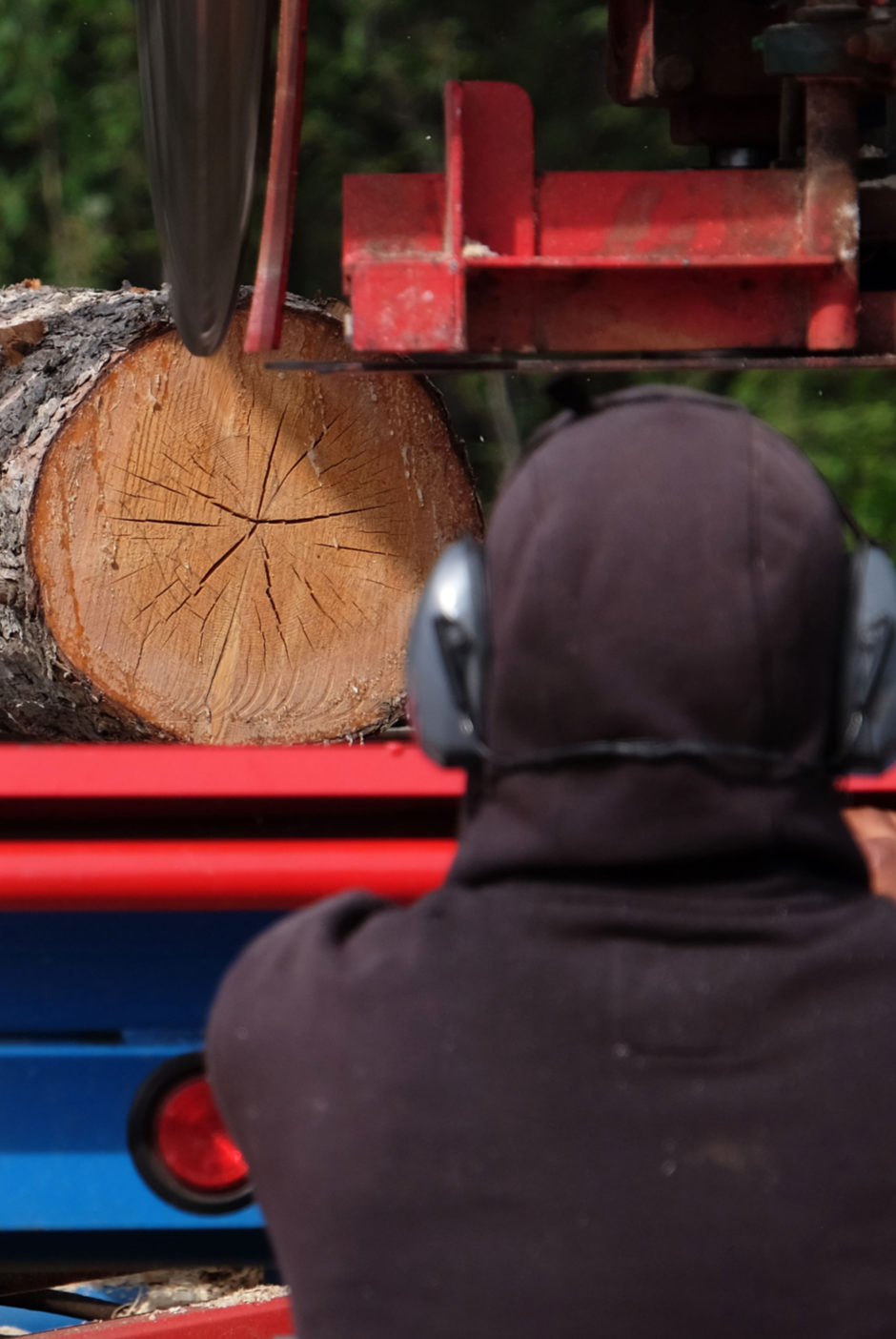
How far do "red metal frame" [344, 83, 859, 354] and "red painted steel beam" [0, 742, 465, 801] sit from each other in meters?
0.77

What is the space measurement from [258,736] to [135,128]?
8737 millimetres

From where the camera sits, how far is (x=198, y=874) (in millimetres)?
1655

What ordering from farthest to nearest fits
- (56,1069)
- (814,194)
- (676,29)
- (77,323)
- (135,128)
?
(135,128), (77,323), (676,29), (814,194), (56,1069)

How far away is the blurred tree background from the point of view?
33.7 ft

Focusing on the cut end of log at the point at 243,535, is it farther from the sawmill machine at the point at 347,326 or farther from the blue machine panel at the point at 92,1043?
the blue machine panel at the point at 92,1043

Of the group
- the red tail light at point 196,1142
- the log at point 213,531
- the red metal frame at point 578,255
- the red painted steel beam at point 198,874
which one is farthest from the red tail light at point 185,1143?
the red metal frame at point 578,255

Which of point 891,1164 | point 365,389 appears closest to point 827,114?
point 365,389

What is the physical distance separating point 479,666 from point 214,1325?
125 centimetres

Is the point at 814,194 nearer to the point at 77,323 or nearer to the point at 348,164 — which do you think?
the point at 77,323

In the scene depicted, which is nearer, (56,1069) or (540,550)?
(540,550)

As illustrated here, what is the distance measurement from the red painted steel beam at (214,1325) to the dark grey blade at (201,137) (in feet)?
4.79

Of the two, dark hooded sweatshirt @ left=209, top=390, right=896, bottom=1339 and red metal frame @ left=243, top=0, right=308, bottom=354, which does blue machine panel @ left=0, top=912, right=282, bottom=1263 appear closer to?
dark hooded sweatshirt @ left=209, top=390, right=896, bottom=1339

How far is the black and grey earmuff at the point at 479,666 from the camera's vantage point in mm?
1061

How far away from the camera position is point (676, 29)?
256 cm
